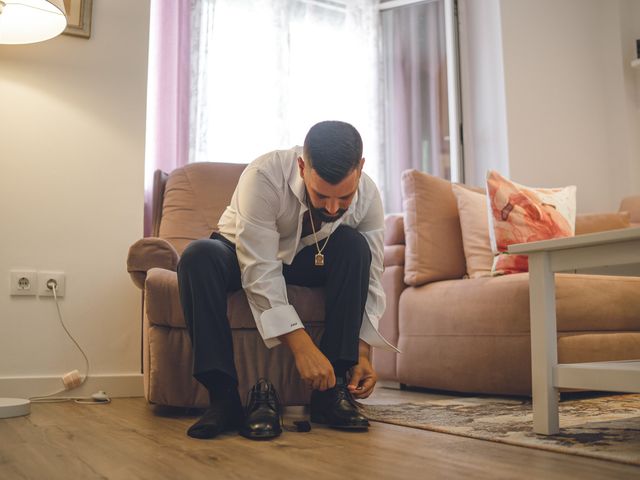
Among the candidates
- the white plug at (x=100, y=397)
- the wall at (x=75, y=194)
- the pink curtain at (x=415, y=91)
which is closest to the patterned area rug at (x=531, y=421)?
the white plug at (x=100, y=397)

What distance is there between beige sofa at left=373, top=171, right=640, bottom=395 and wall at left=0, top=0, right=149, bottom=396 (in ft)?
3.24

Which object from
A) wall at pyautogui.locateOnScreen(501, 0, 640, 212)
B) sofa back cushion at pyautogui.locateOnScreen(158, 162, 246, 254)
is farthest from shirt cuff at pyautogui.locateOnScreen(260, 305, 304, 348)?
wall at pyautogui.locateOnScreen(501, 0, 640, 212)

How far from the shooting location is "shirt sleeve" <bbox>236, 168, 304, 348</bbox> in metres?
1.63

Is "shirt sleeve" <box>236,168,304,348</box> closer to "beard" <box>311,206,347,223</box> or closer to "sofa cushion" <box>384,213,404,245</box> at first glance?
"beard" <box>311,206,347,223</box>

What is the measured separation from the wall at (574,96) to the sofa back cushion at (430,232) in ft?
3.68

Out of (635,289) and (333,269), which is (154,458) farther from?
(635,289)

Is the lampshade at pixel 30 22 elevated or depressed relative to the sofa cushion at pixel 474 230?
elevated

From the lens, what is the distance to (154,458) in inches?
49.1

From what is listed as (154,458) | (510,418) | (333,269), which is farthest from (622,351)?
(154,458)

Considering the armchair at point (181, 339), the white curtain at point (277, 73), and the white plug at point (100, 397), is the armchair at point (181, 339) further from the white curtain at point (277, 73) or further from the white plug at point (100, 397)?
the white curtain at point (277, 73)

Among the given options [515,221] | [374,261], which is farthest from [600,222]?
[374,261]

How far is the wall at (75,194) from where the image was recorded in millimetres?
2314

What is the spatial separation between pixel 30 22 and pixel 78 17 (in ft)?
0.87

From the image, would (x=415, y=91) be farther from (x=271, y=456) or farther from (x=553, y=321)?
(x=271, y=456)
